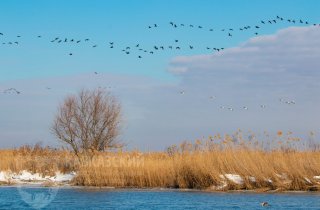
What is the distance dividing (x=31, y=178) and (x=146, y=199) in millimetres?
11940

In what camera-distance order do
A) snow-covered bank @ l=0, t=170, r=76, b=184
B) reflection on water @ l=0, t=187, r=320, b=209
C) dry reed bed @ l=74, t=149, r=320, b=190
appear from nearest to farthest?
reflection on water @ l=0, t=187, r=320, b=209 < dry reed bed @ l=74, t=149, r=320, b=190 < snow-covered bank @ l=0, t=170, r=76, b=184

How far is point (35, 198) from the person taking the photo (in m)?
21.8

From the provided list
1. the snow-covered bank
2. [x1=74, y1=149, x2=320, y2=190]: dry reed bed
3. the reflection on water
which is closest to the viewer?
the reflection on water

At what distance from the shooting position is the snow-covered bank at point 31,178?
2975cm

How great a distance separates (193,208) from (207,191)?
5602 mm

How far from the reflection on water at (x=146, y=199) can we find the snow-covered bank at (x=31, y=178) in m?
4.58

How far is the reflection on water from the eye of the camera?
19.1 meters

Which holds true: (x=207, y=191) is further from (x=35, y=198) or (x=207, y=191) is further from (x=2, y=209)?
(x=2, y=209)

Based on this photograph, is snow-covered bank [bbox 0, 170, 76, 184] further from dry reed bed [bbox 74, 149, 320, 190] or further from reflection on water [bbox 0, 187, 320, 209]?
reflection on water [bbox 0, 187, 320, 209]

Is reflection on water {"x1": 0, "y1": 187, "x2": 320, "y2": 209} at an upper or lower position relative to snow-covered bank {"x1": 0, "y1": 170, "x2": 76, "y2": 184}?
lower

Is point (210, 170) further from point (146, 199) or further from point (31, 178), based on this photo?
point (31, 178)

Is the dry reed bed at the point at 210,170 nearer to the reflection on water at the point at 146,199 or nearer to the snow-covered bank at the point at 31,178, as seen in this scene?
the reflection on water at the point at 146,199

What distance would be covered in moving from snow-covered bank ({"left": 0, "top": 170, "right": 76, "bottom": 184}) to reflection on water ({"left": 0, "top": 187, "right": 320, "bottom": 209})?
4579 mm

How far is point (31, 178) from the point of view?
3144 cm
